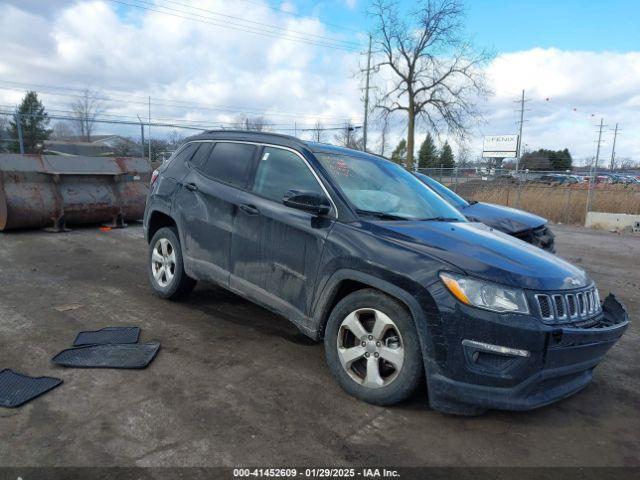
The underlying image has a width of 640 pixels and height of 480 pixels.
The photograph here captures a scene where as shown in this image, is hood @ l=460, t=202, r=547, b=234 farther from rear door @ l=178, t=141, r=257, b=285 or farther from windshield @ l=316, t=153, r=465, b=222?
rear door @ l=178, t=141, r=257, b=285

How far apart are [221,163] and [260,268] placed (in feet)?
4.35

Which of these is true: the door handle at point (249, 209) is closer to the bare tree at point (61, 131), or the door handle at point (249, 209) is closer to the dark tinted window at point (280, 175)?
the dark tinted window at point (280, 175)

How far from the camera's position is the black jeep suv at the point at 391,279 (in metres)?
2.87

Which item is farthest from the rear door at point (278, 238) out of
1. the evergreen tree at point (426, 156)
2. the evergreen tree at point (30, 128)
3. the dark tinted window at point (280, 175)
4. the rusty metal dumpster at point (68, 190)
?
the evergreen tree at point (426, 156)

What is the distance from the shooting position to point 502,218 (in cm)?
708

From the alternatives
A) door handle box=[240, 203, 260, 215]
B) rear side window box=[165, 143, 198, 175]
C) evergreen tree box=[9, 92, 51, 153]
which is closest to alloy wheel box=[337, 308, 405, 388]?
door handle box=[240, 203, 260, 215]

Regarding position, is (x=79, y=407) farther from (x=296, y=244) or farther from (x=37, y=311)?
(x=37, y=311)

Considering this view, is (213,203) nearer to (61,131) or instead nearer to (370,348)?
(370,348)

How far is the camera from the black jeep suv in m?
2.87

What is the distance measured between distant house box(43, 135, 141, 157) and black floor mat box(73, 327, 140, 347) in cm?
1495

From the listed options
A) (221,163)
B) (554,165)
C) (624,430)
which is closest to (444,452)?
(624,430)

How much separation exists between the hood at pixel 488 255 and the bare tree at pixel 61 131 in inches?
653

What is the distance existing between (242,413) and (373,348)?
961mm

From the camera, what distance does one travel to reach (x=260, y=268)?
405cm
